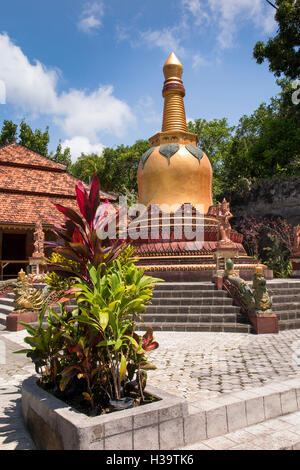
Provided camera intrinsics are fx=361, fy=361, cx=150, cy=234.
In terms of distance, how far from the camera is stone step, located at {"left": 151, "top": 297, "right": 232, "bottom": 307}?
31.0 feet

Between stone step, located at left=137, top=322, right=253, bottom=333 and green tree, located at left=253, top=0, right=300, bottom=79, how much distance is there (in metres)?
14.3

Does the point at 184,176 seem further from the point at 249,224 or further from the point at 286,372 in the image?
the point at 286,372

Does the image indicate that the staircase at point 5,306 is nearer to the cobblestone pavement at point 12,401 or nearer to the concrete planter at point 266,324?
the cobblestone pavement at point 12,401

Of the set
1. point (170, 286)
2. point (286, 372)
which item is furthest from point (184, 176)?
point (286, 372)

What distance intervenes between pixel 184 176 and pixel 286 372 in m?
12.5

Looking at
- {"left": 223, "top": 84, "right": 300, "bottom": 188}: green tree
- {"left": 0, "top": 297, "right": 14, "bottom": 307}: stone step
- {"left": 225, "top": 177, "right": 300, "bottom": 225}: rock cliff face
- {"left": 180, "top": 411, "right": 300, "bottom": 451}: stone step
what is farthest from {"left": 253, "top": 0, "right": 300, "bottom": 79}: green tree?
{"left": 180, "top": 411, "right": 300, "bottom": 451}: stone step

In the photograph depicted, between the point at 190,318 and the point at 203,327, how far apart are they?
0.55 metres

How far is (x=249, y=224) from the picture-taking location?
25.0m

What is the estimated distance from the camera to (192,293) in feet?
32.9

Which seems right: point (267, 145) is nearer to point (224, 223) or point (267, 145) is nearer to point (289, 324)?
point (224, 223)

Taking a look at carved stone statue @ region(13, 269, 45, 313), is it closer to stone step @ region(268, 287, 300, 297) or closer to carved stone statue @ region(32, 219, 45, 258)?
carved stone statue @ region(32, 219, 45, 258)

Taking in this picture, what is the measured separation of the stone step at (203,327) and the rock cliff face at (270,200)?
57.9 feet

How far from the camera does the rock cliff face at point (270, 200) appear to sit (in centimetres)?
2427
